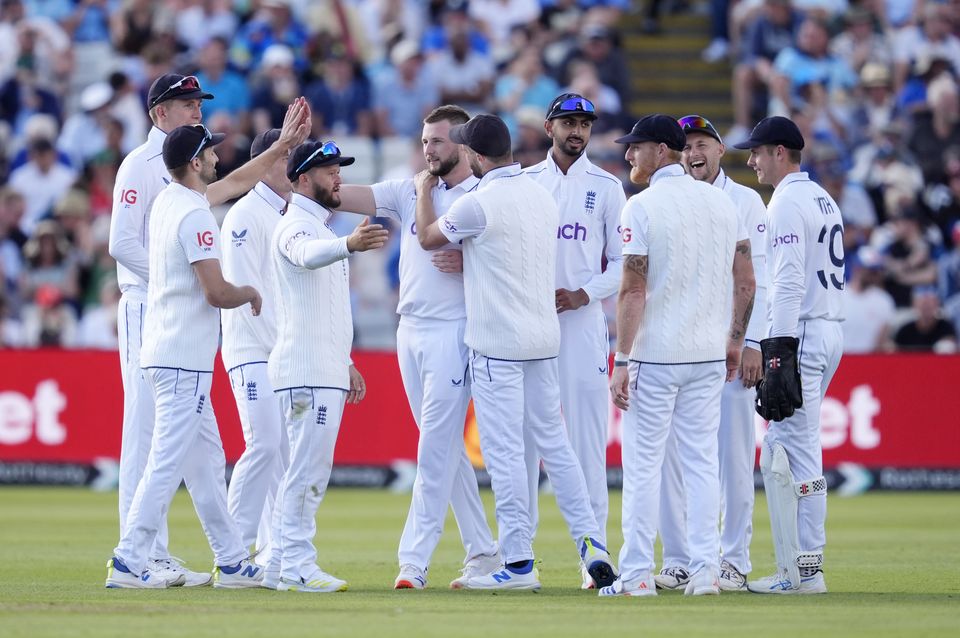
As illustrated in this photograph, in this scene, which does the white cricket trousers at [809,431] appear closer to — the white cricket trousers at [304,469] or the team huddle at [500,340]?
the team huddle at [500,340]

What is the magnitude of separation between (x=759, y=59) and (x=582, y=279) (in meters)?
14.7

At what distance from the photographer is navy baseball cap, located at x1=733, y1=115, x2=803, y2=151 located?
10648mm

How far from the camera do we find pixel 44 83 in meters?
24.5

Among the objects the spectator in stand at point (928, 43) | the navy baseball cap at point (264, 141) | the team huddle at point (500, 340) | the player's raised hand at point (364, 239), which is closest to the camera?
the player's raised hand at point (364, 239)

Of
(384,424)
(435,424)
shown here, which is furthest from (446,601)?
(384,424)

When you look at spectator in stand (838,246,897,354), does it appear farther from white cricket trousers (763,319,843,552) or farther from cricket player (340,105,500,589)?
cricket player (340,105,500,589)

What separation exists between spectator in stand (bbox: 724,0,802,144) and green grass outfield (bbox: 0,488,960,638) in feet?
34.6

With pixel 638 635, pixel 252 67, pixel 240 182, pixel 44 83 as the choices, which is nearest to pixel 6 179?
pixel 44 83

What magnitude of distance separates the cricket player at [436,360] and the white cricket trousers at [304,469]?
71 cm

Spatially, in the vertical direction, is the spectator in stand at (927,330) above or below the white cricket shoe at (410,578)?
above

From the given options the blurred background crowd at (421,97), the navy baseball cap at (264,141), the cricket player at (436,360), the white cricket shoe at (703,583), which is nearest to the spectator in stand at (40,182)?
the blurred background crowd at (421,97)

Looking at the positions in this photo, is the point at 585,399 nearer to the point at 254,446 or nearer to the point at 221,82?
the point at 254,446

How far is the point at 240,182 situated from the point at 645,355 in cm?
293

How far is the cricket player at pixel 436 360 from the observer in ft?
34.2
